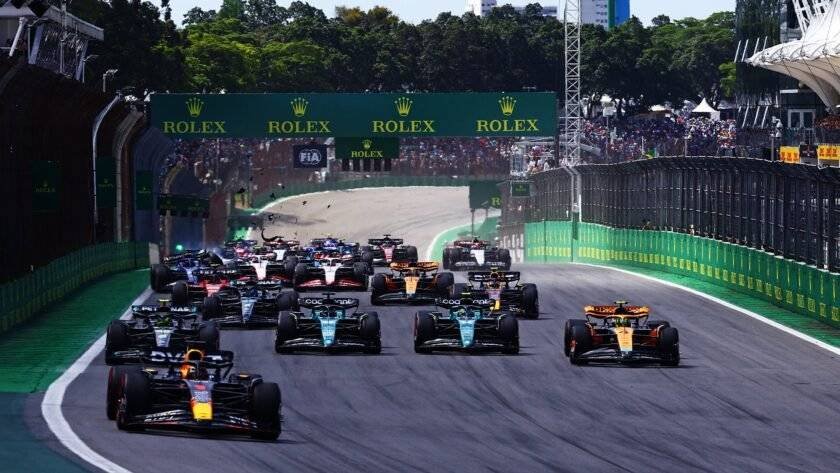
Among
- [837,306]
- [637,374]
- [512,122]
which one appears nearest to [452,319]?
[637,374]

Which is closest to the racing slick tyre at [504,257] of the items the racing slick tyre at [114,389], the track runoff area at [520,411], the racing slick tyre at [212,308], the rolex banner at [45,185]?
the rolex banner at [45,185]

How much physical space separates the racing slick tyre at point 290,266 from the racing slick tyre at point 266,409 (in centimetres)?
2294

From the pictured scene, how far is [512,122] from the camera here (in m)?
67.3

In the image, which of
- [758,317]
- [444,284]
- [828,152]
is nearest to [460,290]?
[444,284]

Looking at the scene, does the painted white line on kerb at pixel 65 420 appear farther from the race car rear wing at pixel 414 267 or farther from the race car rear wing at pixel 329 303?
the race car rear wing at pixel 414 267

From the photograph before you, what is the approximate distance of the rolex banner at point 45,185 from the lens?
128 feet

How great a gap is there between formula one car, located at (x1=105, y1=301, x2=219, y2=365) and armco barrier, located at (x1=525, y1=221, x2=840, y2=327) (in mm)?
12621

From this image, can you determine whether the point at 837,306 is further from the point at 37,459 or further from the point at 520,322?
the point at 37,459

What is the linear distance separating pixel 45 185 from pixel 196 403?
2032cm

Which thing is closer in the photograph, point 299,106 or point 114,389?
point 114,389

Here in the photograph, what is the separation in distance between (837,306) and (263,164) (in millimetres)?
63040

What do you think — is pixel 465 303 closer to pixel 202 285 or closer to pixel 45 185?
pixel 202 285

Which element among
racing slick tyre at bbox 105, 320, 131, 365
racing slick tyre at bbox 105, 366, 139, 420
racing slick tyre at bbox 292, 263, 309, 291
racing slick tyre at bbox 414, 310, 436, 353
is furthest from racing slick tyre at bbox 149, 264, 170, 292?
racing slick tyre at bbox 105, 366, 139, 420

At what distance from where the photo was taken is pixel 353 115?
68.0m
